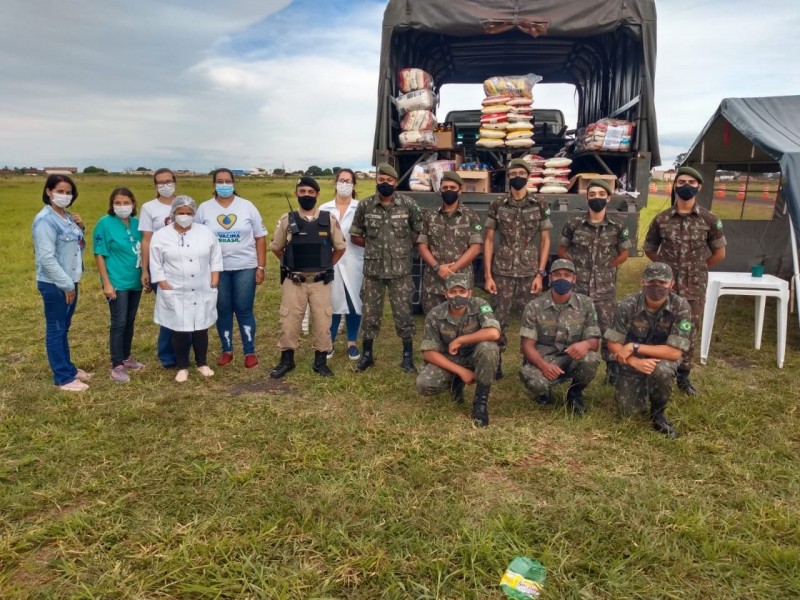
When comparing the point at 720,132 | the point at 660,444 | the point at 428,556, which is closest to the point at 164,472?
the point at 428,556

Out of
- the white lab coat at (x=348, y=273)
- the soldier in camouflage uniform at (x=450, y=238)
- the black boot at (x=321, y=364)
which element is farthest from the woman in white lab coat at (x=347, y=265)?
the soldier in camouflage uniform at (x=450, y=238)

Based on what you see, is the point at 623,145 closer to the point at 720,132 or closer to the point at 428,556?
the point at 720,132

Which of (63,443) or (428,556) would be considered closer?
(428,556)

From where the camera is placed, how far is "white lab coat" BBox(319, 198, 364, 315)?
4.70m

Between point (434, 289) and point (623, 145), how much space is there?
2.42 m

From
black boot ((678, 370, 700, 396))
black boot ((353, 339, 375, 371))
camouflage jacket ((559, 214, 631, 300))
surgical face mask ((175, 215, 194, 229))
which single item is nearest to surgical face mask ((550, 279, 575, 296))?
camouflage jacket ((559, 214, 631, 300))

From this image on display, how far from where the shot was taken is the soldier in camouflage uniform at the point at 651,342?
3285 mm

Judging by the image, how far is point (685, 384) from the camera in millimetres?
3934

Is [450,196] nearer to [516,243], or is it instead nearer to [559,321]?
[516,243]

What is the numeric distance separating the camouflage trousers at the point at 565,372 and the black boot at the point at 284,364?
1.81 m

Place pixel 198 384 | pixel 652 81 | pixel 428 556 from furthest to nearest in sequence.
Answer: pixel 652 81, pixel 198 384, pixel 428 556

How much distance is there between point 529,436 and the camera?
321 cm

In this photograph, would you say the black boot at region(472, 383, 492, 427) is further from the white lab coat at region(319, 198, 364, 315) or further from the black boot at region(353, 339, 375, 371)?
the white lab coat at region(319, 198, 364, 315)

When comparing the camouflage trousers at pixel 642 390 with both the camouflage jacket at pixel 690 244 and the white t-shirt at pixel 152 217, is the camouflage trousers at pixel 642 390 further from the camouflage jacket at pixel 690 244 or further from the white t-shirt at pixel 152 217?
the white t-shirt at pixel 152 217
